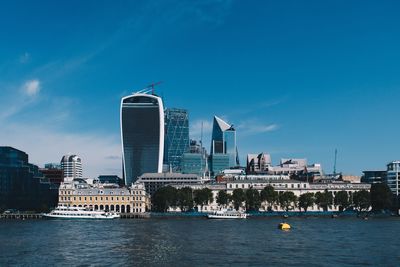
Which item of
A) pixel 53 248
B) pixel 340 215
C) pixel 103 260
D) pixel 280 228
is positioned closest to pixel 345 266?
pixel 103 260

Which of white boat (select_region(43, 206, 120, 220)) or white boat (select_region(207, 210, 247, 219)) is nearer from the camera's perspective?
white boat (select_region(207, 210, 247, 219))

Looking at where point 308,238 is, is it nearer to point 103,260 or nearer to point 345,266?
point 345,266

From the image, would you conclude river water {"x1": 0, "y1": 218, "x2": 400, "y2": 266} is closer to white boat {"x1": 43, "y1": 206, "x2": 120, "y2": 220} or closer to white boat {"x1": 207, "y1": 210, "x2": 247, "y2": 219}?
white boat {"x1": 207, "y1": 210, "x2": 247, "y2": 219}

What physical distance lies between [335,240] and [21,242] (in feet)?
159

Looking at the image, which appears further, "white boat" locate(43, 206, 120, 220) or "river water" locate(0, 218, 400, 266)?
"white boat" locate(43, 206, 120, 220)

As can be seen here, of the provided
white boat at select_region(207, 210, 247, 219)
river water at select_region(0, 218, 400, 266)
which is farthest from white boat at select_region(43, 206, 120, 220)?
river water at select_region(0, 218, 400, 266)

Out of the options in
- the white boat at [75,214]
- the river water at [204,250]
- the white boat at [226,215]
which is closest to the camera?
the river water at [204,250]

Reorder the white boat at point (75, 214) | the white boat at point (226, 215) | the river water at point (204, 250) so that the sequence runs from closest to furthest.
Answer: the river water at point (204, 250), the white boat at point (226, 215), the white boat at point (75, 214)

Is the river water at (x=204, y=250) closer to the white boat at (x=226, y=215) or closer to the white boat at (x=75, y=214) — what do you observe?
the white boat at (x=226, y=215)

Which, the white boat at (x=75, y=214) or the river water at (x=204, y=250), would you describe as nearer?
the river water at (x=204, y=250)

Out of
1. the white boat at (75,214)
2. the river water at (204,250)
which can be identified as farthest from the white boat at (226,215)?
the river water at (204,250)

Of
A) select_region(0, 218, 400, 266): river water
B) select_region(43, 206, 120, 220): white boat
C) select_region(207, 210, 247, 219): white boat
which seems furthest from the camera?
select_region(43, 206, 120, 220): white boat

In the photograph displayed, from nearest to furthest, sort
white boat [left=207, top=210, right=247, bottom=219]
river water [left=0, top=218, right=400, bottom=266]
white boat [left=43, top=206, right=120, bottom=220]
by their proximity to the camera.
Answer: river water [left=0, top=218, right=400, bottom=266] < white boat [left=207, top=210, right=247, bottom=219] < white boat [left=43, top=206, right=120, bottom=220]

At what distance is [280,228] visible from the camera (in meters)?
115
